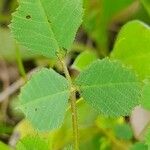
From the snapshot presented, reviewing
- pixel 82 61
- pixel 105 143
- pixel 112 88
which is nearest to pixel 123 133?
pixel 105 143

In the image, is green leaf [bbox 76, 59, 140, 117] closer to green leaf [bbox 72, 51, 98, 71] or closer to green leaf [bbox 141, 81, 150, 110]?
green leaf [bbox 141, 81, 150, 110]

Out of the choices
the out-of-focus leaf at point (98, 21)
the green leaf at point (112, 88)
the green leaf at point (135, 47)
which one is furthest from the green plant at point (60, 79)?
the out-of-focus leaf at point (98, 21)

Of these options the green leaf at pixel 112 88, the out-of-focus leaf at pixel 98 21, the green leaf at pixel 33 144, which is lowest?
the out-of-focus leaf at pixel 98 21

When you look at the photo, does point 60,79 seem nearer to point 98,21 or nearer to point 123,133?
point 123,133

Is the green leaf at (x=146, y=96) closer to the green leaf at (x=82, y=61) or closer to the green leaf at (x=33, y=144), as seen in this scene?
the green leaf at (x=33, y=144)

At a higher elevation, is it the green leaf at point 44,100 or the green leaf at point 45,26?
A: the green leaf at point 45,26

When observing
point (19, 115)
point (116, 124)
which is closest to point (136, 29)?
point (116, 124)

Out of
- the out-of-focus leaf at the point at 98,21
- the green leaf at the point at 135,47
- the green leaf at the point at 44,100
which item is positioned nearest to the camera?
the green leaf at the point at 44,100
